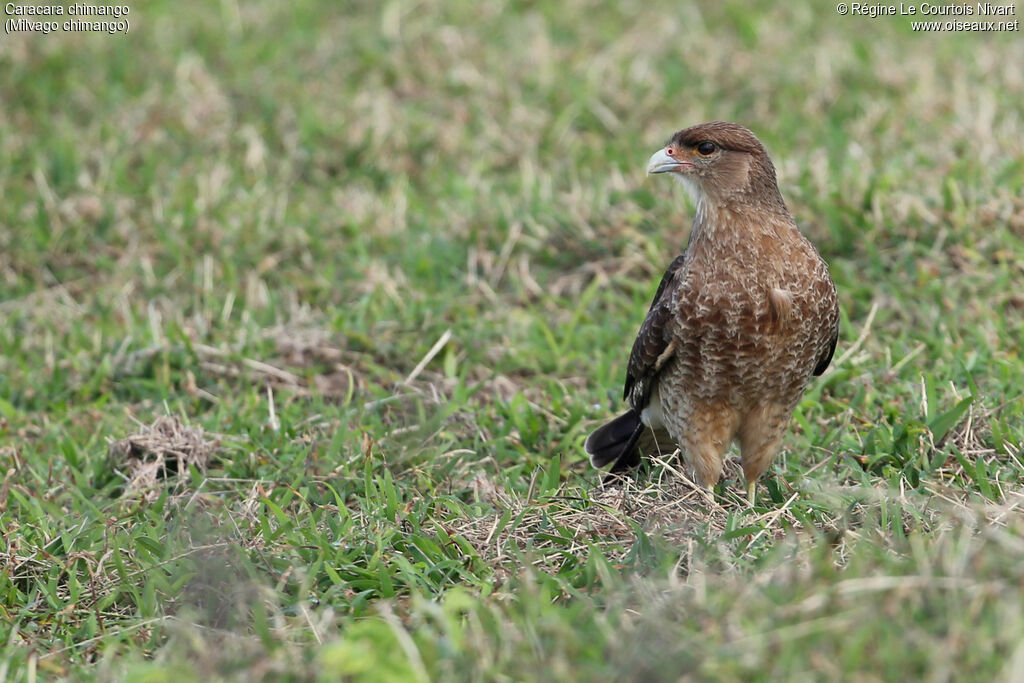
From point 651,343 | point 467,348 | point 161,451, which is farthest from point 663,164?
point 161,451

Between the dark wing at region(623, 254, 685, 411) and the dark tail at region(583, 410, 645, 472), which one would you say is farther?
the dark tail at region(583, 410, 645, 472)

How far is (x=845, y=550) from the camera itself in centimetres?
326

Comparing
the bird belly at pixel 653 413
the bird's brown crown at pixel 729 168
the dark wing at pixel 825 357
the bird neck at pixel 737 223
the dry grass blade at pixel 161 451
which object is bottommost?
the dry grass blade at pixel 161 451

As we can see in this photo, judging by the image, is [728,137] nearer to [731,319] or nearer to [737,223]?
[737,223]

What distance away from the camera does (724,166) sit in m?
4.33

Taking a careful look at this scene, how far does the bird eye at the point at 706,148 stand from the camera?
14.4ft

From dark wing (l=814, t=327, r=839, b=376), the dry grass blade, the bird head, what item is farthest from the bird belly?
the dry grass blade

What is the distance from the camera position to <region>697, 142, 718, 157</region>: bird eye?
438 centimetres

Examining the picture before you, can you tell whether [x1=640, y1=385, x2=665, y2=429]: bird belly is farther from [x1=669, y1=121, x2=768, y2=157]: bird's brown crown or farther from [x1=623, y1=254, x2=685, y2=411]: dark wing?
[x1=669, y1=121, x2=768, y2=157]: bird's brown crown

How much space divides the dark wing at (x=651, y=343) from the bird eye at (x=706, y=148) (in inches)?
14.2

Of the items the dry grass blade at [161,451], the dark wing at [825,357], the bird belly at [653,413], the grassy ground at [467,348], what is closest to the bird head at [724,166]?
the dark wing at [825,357]

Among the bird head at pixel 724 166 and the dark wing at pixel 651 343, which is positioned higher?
the bird head at pixel 724 166

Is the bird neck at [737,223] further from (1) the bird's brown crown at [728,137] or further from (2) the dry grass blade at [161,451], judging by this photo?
(2) the dry grass blade at [161,451]

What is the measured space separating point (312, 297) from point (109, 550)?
253 centimetres
